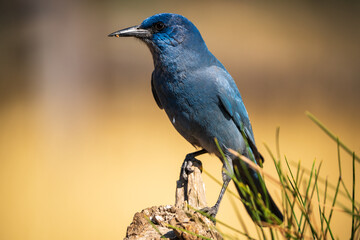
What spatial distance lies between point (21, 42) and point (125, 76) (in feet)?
2.83

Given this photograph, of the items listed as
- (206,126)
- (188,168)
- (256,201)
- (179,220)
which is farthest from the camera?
(206,126)

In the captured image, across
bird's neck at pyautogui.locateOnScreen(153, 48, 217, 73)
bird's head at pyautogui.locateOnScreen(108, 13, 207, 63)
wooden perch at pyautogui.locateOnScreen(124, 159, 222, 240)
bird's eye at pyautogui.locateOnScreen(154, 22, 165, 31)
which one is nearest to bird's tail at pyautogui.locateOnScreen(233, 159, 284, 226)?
wooden perch at pyautogui.locateOnScreen(124, 159, 222, 240)

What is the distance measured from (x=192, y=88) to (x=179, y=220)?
2.50 ft

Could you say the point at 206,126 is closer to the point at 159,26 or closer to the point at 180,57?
the point at 180,57

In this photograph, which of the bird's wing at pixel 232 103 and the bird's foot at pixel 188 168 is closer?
the bird's foot at pixel 188 168

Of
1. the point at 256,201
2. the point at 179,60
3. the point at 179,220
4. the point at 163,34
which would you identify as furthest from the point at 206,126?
the point at 256,201

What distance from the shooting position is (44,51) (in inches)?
140

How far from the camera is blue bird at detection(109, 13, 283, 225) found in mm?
2092

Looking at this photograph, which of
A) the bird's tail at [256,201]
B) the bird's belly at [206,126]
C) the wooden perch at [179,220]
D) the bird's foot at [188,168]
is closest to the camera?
the bird's tail at [256,201]

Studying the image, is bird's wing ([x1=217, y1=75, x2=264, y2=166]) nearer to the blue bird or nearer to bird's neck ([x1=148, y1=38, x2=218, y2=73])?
the blue bird

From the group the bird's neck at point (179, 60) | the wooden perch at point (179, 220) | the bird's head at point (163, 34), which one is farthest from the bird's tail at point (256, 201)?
the bird's head at point (163, 34)

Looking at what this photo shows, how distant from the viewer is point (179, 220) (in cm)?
148

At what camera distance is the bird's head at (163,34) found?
2.17 m

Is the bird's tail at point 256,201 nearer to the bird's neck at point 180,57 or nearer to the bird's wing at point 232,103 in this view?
the bird's wing at point 232,103
